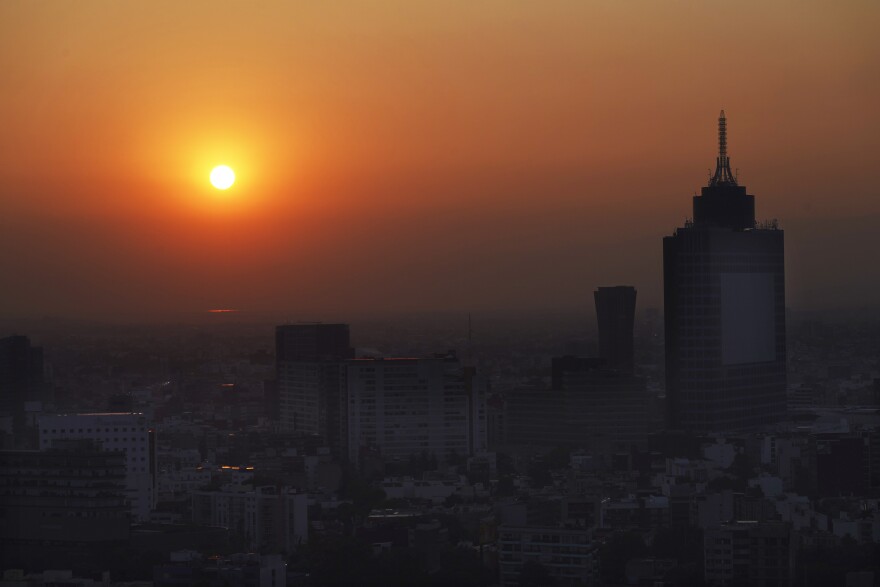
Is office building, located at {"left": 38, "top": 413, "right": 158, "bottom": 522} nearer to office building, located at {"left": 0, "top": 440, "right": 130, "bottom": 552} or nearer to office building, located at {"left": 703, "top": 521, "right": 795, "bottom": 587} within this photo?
office building, located at {"left": 0, "top": 440, "right": 130, "bottom": 552}

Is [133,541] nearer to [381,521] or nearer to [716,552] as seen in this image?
[381,521]

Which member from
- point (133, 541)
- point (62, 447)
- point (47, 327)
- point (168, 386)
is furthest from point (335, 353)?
point (133, 541)

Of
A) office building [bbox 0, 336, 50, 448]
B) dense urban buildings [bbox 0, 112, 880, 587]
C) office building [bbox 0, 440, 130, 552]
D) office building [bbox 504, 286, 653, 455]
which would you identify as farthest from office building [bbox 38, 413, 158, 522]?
office building [bbox 504, 286, 653, 455]

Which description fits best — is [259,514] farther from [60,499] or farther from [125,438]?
[125,438]

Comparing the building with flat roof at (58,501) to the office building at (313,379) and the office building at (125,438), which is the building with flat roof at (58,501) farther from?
the office building at (313,379)

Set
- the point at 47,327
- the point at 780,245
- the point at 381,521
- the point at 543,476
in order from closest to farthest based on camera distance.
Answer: the point at 381,521, the point at 543,476, the point at 47,327, the point at 780,245

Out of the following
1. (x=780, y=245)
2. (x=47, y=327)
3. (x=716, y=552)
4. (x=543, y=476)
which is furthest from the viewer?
(x=780, y=245)

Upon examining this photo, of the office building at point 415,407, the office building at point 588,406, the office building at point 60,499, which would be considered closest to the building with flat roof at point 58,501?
the office building at point 60,499

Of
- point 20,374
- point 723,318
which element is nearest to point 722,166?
point 723,318
